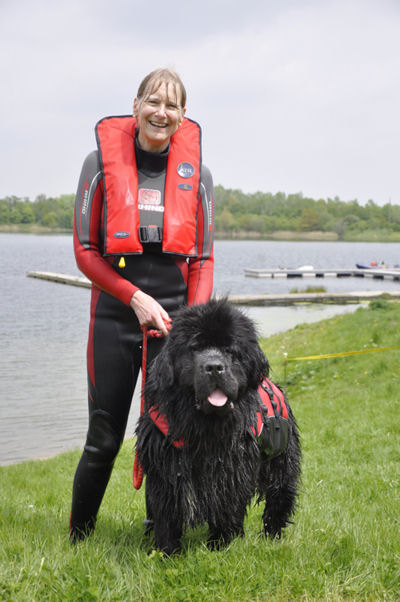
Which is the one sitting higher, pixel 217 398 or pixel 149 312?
pixel 149 312

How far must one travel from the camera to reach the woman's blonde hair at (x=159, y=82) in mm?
3056

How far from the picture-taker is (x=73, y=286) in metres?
37.5

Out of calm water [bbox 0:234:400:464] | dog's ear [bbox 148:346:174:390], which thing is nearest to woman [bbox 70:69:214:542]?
dog's ear [bbox 148:346:174:390]

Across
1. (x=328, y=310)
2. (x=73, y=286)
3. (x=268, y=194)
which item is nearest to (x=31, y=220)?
(x=268, y=194)

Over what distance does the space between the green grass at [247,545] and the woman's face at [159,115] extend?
2205 millimetres

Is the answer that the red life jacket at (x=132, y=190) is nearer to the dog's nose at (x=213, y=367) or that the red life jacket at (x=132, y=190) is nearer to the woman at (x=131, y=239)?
the woman at (x=131, y=239)

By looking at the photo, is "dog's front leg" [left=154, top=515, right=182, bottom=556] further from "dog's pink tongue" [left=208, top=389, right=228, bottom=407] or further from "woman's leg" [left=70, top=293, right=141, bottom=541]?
"dog's pink tongue" [left=208, top=389, right=228, bottom=407]

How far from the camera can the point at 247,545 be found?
3.07m

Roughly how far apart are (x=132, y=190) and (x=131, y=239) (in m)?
0.27

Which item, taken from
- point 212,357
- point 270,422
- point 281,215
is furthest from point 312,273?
point 281,215

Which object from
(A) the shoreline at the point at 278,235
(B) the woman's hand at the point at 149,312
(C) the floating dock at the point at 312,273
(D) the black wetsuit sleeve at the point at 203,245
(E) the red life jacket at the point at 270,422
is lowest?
(C) the floating dock at the point at 312,273

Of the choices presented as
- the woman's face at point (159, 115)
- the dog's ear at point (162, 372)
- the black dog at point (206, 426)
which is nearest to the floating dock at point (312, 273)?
the woman's face at point (159, 115)

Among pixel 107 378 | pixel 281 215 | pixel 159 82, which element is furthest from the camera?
pixel 281 215

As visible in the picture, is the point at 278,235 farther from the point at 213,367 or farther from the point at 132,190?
the point at 213,367
